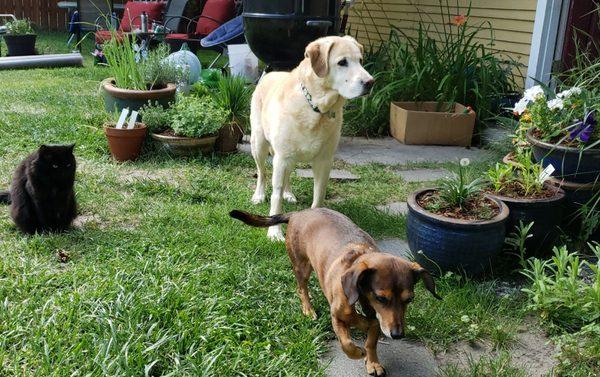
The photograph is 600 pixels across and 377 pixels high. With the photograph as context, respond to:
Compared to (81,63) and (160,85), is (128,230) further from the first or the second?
(81,63)

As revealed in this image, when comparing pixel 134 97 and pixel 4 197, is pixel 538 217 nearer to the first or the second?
pixel 4 197

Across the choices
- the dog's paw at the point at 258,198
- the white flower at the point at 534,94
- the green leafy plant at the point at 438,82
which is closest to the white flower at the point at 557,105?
the white flower at the point at 534,94

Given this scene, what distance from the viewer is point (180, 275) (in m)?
2.88

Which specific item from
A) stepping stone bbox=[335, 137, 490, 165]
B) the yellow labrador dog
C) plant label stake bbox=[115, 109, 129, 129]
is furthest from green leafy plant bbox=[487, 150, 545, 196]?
plant label stake bbox=[115, 109, 129, 129]

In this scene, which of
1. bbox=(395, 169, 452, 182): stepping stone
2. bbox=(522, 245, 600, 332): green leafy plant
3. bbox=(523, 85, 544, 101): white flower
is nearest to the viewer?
bbox=(522, 245, 600, 332): green leafy plant

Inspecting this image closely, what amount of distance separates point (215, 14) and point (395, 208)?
7815 mm

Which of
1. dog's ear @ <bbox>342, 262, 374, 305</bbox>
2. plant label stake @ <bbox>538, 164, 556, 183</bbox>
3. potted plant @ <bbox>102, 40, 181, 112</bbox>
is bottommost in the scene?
dog's ear @ <bbox>342, 262, 374, 305</bbox>

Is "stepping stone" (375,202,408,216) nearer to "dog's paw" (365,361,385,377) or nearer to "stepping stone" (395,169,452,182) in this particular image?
"stepping stone" (395,169,452,182)

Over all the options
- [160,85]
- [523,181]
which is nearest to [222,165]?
[160,85]

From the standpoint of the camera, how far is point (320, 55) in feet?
11.5

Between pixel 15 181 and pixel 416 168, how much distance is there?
11.5 ft

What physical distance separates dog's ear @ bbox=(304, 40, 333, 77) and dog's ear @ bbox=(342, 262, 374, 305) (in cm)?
175

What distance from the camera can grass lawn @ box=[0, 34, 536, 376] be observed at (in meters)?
2.23

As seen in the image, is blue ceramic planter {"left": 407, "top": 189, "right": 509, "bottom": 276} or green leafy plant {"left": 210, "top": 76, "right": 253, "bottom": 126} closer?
blue ceramic planter {"left": 407, "top": 189, "right": 509, "bottom": 276}
